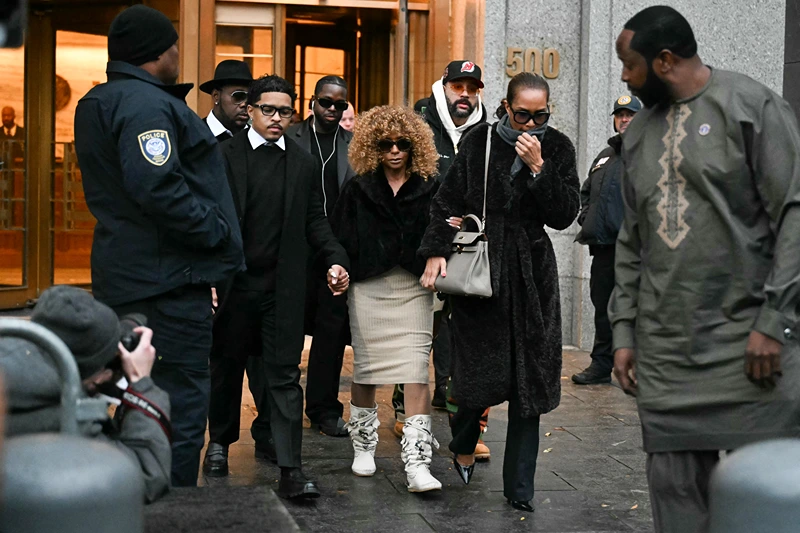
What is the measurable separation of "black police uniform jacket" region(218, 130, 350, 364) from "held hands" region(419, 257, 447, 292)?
405 mm

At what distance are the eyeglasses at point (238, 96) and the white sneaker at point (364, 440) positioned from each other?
2099mm

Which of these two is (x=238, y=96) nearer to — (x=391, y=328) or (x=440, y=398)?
(x=391, y=328)

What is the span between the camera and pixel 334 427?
732 centimetres

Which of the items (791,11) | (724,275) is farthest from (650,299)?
(791,11)

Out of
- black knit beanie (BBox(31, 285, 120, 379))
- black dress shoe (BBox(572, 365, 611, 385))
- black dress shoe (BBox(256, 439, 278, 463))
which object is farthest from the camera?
black dress shoe (BBox(572, 365, 611, 385))

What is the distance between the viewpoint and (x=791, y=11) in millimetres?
10547

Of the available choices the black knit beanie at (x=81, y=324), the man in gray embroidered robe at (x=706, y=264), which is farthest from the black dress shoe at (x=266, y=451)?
the black knit beanie at (x=81, y=324)

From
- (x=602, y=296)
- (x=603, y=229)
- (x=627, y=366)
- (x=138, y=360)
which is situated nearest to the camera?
(x=138, y=360)

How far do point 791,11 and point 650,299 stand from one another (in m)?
7.49

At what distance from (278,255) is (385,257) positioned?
63 centimetres

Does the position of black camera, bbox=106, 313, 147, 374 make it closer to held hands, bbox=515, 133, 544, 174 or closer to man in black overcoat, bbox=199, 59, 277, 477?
man in black overcoat, bbox=199, 59, 277, 477

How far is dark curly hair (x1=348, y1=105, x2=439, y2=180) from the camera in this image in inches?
248

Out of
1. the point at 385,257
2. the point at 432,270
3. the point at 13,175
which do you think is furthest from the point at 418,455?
the point at 13,175

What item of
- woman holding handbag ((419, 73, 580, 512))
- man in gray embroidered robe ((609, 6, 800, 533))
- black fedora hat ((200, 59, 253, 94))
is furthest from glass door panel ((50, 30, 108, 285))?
man in gray embroidered robe ((609, 6, 800, 533))
